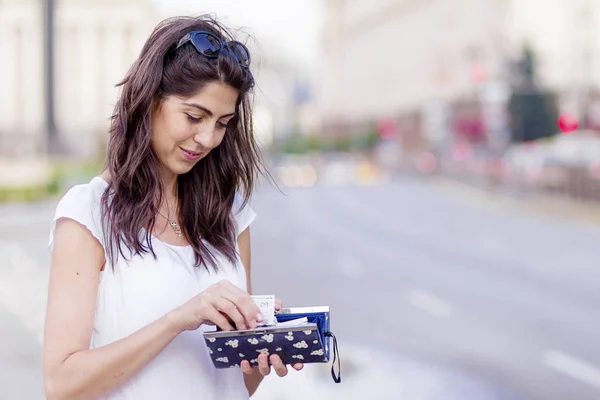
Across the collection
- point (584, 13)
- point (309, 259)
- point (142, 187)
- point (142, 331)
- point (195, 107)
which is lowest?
point (309, 259)

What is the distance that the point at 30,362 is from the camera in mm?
8703

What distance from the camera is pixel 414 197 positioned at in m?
41.6

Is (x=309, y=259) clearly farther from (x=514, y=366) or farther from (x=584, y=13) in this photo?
(x=584, y=13)

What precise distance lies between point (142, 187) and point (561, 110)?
6490 centimetres

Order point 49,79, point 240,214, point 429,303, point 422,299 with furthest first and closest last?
point 49,79, point 422,299, point 429,303, point 240,214

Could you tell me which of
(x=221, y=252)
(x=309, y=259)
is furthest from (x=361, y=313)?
(x=221, y=252)

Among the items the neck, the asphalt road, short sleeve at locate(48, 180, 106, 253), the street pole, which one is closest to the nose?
the neck

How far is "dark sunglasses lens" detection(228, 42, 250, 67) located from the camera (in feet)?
7.79

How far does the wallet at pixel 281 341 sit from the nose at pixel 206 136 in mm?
383

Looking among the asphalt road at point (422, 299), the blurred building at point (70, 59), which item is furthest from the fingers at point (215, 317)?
the blurred building at point (70, 59)

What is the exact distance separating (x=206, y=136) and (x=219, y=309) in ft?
1.47

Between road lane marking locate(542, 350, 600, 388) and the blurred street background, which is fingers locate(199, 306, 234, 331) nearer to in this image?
the blurred street background

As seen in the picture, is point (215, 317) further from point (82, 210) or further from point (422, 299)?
point (422, 299)

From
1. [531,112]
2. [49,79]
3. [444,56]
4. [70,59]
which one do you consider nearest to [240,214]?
[49,79]
